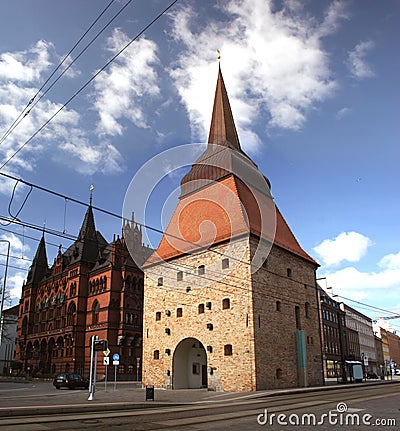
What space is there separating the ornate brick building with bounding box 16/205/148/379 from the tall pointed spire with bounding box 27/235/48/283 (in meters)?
2.81

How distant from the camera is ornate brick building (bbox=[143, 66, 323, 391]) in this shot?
26906 millimetres

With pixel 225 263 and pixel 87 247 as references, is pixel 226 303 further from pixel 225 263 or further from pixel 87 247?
pixel 87 247

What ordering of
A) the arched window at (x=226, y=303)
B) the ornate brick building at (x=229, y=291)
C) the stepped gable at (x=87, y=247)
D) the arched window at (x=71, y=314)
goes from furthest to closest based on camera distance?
the stepped gable at (x=87, y=247) → the arched window at (x=71, y=314) → the arched window at (x=226, y=303) → the ornate brick building at (x=229, y=291)

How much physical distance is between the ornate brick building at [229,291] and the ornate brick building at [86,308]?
15535mm

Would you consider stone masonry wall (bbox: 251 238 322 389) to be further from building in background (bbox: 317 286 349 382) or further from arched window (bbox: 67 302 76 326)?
arched window (bbox: 67 302 76 326)

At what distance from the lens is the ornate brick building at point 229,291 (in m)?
26.9

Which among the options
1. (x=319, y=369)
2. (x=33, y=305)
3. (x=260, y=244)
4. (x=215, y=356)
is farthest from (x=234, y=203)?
(x=33, y=305)

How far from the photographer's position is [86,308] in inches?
2247

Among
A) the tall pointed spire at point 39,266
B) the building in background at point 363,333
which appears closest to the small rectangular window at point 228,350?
the tall pointed spire at point 39,266

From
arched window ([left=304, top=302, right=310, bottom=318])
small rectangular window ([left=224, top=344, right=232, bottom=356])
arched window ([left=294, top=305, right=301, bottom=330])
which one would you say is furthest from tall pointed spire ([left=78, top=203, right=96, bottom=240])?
small rectangular window ([left=224, top=344, right=232, bottom=356])

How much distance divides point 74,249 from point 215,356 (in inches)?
1600

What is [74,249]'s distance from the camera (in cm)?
6300

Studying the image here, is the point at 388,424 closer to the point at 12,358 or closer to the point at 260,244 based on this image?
the point at 260,244

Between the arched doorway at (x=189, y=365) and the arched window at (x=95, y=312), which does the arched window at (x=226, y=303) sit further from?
the arched window at (x=95, y=312)
